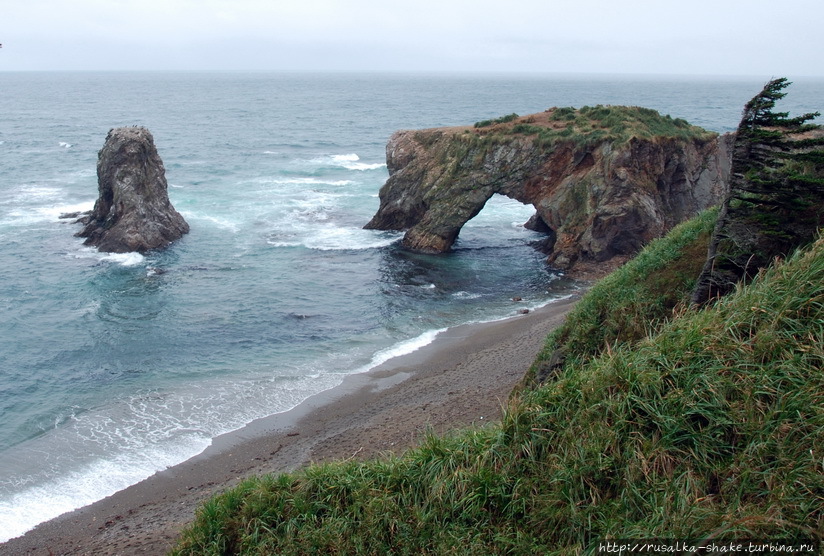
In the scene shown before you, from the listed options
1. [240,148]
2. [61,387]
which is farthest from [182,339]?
[240,148]

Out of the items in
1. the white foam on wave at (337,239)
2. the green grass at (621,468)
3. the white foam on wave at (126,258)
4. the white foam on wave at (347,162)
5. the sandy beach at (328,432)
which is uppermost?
the white foam on wave at (347,162)

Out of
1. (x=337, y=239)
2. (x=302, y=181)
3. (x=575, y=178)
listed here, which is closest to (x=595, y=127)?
(x=575, y=178)

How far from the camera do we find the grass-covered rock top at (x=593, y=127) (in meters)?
36.7

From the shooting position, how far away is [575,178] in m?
36.7

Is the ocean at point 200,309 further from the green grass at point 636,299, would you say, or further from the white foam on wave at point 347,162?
the green grass at point 636,299

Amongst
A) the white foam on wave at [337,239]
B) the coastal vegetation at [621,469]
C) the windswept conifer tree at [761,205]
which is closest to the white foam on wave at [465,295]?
the white foam on wave at [337,239]

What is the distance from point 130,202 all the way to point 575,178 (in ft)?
92.1

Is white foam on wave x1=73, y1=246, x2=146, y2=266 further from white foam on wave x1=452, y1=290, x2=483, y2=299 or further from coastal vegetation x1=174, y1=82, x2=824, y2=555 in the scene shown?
coastal vegetation x1=174, y1=82, x2=824, y2=555

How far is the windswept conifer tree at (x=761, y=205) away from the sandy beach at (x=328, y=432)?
605cm

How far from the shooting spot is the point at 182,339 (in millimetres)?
27625

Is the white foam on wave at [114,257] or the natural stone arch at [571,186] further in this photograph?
the white foam on wave at [114,257]

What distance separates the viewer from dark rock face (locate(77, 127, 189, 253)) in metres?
39.8

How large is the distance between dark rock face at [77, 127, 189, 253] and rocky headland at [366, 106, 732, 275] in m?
15.5

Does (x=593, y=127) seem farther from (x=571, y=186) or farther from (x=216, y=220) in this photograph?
(x=216, y=220)
